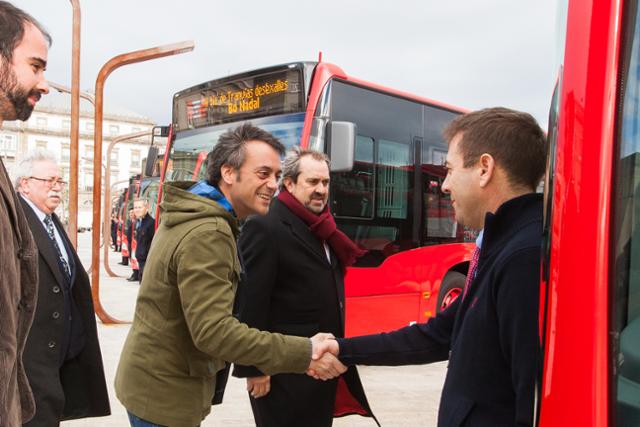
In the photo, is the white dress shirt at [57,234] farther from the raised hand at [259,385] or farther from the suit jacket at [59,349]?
the raised hand at [259,385]

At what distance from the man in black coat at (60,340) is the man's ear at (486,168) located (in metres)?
2.35

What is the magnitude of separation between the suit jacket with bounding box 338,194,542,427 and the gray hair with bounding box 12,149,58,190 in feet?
10.6

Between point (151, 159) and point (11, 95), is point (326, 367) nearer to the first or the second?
point (11, 95)

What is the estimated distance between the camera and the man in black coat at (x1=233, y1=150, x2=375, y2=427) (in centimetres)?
304

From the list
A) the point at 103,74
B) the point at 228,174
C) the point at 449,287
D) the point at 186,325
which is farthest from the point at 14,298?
the point at 103,74

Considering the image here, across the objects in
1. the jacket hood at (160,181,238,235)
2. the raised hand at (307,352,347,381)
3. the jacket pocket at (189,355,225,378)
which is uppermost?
the jacket hood at (160,181,238,235)

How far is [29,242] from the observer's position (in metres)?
1.90

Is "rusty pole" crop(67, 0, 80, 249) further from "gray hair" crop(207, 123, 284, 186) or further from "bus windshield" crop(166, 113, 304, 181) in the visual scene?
"gray hair" crop(207, 123, 284, 186)

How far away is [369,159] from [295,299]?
147 inches

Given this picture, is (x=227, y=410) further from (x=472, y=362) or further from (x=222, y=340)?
(x=472, y=362)

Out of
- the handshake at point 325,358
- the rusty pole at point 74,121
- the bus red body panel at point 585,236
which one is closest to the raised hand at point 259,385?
the handshake at point 325,358

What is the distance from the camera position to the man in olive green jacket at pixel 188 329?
7.03 ft

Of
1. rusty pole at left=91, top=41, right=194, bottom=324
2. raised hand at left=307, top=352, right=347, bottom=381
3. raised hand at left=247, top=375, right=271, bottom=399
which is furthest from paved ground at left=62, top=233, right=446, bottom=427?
raised hand at left=307, top=352, right=347, bottom=381

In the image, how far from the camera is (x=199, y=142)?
757cm
